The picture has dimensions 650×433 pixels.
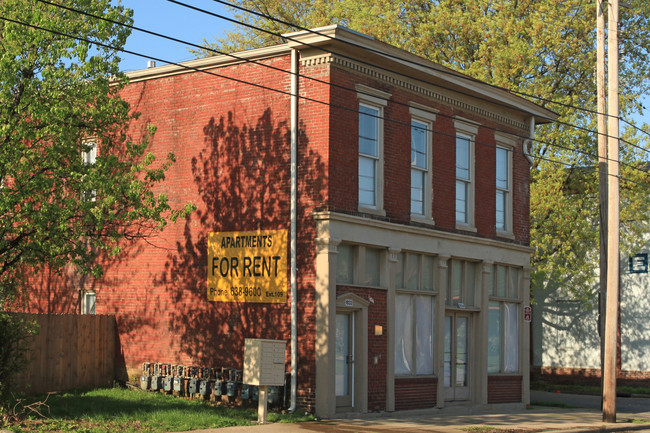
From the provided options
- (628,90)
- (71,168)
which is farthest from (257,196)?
(628,90)

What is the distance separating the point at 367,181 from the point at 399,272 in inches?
97.7

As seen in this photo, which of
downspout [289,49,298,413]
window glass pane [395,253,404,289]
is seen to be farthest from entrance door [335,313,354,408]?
window glass pane [395,253,404,289]

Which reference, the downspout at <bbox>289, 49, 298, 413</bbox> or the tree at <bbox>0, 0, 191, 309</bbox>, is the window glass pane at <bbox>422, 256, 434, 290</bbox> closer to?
the downspout at <bbox>289, 49, 298, 413</bbox>

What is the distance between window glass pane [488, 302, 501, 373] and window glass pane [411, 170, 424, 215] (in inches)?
174

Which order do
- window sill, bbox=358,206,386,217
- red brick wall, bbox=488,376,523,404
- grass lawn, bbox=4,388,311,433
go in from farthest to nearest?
red brick wall, bbox=488,376,523,404 → window sill, bbox=358,206,386,217 → grass lawn, bbox=4,388,311,433

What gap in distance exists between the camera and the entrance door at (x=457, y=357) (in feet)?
78.2

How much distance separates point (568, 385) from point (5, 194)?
27.7 metres

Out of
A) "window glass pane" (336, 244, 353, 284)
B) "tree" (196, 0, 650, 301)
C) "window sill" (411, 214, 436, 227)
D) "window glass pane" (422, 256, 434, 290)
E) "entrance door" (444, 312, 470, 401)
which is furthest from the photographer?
"tree" (196, 0, 650, 301)

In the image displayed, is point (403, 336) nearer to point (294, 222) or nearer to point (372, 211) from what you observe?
point (372, 211)

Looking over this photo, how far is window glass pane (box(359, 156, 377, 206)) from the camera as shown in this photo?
20859 mm

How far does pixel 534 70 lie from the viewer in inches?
1268

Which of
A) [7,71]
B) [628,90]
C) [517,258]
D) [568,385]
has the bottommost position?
[568,385]

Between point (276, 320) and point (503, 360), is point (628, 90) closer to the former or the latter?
point (503, 360)

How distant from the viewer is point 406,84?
22188 mm
